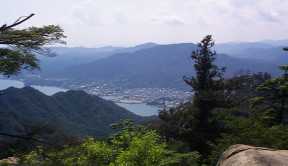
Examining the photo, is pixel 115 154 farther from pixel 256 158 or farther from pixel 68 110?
pixel 68 110

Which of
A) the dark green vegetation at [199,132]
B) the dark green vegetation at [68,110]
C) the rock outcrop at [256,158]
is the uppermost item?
the rock outcrop at [256,158]

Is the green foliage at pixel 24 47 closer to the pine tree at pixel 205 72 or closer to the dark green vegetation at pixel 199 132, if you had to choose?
the dark green vegetation at pixel 199 132

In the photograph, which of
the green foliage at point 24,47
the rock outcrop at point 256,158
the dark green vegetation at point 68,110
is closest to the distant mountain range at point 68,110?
the dark green vegetation at point 68,110

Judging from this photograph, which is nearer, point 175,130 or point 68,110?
point 175,130

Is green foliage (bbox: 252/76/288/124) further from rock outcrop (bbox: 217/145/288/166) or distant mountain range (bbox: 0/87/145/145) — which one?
distant mountain range (bbox: 0/87/145/145)

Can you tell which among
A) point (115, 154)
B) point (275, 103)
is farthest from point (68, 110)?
point (115, 154)

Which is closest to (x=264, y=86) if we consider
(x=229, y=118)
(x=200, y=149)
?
(x=229, y=118)

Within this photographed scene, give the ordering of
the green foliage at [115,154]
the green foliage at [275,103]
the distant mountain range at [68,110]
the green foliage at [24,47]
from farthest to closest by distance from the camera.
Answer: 1. the distant mountain range at [68,110]
2. the green foliage at [275,103]
3. the green foliage at [115,154]
4. the green foliage at [24,47]

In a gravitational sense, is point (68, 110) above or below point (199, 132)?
below
